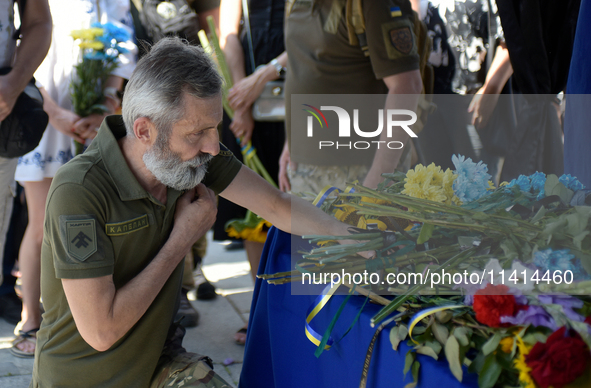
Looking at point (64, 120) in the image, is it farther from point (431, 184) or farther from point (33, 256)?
point (431, 184)

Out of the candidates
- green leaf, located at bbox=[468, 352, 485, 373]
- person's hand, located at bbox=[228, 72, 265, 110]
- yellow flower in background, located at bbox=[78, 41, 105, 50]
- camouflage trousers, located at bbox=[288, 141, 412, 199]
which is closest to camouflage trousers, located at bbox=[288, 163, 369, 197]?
camouflage trousers, located at bbox=[288, 141, 412, 199]

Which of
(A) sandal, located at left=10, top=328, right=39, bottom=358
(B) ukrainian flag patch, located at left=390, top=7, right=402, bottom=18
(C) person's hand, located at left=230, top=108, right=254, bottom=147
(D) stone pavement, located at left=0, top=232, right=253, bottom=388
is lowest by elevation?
(D) stone pavement, located at left=0, top=232, right=253, bottom=388

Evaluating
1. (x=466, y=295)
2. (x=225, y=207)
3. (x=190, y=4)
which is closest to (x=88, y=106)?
(x=225, y=207)

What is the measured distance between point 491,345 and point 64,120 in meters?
2.38

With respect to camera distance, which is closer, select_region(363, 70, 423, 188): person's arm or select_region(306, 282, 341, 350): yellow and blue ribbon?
select_region(306, 282, 341, 350): yellow and blue ribbon

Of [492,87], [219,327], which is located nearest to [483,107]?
[492,87]

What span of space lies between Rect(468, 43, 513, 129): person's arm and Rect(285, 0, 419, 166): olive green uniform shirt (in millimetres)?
1302

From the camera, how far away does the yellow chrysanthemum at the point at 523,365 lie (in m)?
0.86

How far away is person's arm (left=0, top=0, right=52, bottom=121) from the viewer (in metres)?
2.35

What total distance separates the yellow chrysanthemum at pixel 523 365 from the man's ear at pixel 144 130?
103cm

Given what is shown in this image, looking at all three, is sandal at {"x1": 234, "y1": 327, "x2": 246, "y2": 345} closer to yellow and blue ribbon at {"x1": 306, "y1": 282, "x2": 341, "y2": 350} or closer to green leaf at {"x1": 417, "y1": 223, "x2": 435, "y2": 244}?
yellow and blue ribbon at {"x1": 306, "y1": 282, "x2": 341, "y2": 350}

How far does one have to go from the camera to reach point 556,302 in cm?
93

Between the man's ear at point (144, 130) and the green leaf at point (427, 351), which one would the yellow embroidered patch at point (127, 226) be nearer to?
the man's ear at point (144, 130)

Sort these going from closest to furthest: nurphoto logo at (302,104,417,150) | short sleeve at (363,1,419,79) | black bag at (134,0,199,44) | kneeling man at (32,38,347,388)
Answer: kneeling man at (32,38,347,388)
short sleeve at (363,1,419,79)
nurphoto logo at (302,104,417,150)
black bag at (134,0,199,44)
